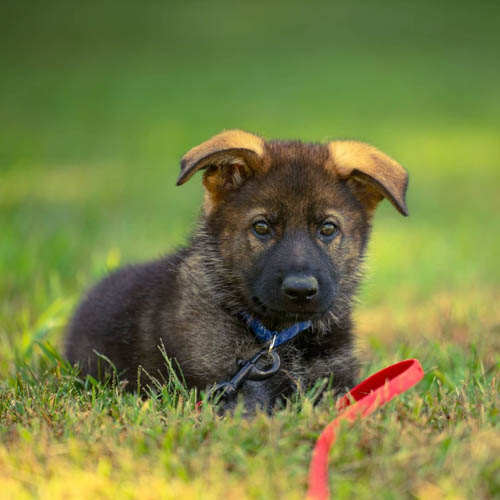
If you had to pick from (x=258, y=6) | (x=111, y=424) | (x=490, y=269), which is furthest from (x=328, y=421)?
(x=258, y=6)

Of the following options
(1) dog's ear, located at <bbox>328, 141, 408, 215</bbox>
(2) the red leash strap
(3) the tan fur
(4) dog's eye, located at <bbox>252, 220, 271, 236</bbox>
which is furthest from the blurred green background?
(2) the red leash strap

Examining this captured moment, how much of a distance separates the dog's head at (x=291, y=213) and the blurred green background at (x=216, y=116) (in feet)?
1.48

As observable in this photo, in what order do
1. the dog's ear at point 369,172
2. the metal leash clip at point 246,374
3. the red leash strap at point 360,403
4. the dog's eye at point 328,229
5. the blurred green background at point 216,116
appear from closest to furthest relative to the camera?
the red leash strap at point 360,403 < the metal leash clip at point 246,374 < the dog's ear at point 369,172 < the dog's eye at point 328,229 < the blurred green background at point 216,116

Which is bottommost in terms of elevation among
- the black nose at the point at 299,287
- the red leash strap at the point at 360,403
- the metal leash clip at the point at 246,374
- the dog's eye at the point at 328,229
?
the metal leash clip at the point at 246,374

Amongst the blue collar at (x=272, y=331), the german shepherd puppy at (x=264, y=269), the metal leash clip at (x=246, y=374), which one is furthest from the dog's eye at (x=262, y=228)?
the metal leash clip at (x=246, y=374)

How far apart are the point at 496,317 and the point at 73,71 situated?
2048 cm

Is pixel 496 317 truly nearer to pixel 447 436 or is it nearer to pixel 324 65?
pixel 447 436

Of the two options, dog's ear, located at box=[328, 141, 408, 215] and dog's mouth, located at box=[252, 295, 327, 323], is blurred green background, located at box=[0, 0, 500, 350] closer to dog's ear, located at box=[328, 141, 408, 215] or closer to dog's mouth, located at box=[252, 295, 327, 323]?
dog's ear, located at box=[328, 141, 408, 215]

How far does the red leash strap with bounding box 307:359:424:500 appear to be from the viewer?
2.58 metres

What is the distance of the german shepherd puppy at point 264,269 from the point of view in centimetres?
367

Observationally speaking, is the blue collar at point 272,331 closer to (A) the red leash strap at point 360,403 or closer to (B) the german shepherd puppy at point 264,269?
(B) the german shepherd puppy at point 264,269

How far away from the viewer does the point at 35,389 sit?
11.7 ft

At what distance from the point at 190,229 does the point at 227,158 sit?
1.27 metres

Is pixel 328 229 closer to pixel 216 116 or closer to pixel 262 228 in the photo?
pixel 262 228
